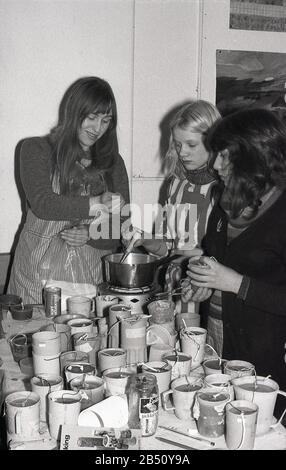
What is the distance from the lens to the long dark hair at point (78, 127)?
Answer: 93.4 inches

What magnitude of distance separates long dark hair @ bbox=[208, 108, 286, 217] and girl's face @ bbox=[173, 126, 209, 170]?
522 mm

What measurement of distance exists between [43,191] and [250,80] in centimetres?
196

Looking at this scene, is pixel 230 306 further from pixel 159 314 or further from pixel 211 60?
pixel 211 60

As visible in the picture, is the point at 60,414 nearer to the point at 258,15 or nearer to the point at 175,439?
the point at 175,439

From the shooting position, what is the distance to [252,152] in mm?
1814

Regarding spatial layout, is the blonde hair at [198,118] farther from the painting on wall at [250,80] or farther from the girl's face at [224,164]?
the painting on wall at [250,80]

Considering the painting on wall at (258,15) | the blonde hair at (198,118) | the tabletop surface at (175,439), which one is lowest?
the tabletop surface at (175,439)

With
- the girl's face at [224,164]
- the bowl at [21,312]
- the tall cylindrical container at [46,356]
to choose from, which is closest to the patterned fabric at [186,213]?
the girl's face at [224,164]

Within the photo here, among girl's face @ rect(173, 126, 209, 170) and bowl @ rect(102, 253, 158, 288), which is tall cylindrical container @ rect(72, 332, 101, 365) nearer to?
bowl @ rect(102, 253, 158, 288)

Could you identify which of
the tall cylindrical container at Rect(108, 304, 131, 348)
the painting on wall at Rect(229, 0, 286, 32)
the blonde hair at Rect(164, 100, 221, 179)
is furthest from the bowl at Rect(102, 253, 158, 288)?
the painting on wall at Rect(229, 0, 286, 32)

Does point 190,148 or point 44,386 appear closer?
point 44,386

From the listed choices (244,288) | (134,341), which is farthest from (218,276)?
(134,341)

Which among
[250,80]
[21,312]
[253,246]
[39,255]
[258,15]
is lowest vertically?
[21,312]

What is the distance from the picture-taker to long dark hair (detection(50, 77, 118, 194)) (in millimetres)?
2373
